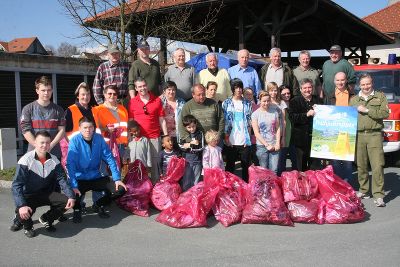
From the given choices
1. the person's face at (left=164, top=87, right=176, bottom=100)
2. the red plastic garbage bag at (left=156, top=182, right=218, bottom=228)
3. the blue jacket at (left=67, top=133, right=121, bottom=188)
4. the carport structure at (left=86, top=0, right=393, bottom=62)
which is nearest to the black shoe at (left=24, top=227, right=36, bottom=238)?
the blue jacket at (left=67, top=133, right=121, bottom=188)

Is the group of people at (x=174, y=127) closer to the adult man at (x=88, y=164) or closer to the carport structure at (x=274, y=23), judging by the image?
the adult man at (x=88, y=164)

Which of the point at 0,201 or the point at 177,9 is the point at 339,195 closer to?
the point at 0,201

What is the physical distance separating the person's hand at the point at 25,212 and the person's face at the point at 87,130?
1.18m

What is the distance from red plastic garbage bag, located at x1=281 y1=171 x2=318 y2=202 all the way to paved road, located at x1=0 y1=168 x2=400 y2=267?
1.41ft

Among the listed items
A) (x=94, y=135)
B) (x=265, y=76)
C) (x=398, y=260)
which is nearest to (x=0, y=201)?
(x=94, y=135)

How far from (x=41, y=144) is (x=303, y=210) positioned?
131 inches

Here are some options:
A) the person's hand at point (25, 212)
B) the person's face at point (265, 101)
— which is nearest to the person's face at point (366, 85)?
the person's face at point (265, 101)

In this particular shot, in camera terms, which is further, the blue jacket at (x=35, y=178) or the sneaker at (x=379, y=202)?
the sneaker at (x=379, y=202)

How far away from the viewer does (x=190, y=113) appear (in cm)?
635

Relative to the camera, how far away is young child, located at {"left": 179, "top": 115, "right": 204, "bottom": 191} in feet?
20.3

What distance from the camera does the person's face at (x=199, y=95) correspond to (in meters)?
6.23

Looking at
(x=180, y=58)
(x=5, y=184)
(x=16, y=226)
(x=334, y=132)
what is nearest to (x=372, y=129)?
(x=334, y=132)

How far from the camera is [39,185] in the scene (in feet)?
16.7

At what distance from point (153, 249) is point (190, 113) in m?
2.41
